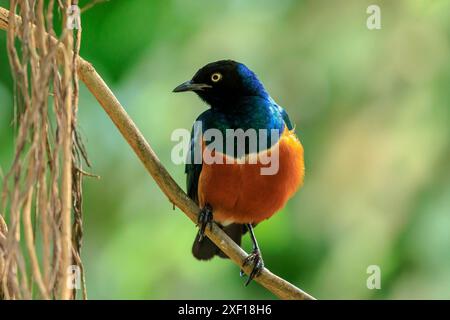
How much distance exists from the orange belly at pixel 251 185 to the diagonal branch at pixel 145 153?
635 millimetres

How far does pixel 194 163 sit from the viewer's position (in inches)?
154

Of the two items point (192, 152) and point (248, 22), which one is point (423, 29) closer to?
point (248, 22)

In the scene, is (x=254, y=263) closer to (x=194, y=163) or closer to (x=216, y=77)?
(x=194, y=163)

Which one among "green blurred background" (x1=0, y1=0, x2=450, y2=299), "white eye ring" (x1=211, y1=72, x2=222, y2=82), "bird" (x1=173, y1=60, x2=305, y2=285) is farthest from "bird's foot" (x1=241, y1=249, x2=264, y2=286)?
"green blurred background" (x1=0, y1=0, x2=450, y2=299)

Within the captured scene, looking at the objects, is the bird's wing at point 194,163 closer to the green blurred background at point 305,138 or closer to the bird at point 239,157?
the bird at point 239,157

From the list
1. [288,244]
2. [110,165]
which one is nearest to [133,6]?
[110,165]

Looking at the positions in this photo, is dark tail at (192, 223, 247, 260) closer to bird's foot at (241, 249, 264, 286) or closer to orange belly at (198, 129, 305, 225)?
orange belly at (198, 129, 305, 225)

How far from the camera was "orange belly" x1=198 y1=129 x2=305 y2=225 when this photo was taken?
371 cm

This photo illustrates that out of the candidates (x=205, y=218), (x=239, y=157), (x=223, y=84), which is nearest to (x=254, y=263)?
(x=205, y=218)

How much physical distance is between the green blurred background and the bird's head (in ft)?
3.73

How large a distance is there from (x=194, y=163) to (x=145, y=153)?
1.09 meters

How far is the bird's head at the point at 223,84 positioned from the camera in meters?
4.07

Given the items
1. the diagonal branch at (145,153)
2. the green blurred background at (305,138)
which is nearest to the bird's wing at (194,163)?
the diagonal branch at (145,153)

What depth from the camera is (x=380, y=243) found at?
515cm
